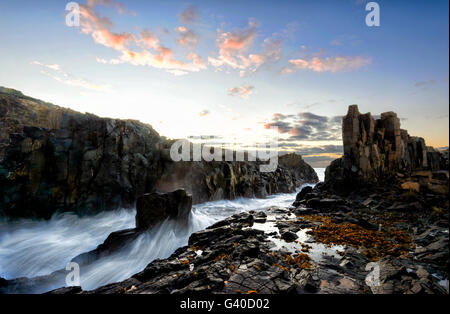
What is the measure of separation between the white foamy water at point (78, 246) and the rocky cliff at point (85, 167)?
7.14ft

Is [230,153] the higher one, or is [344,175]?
[230,153]

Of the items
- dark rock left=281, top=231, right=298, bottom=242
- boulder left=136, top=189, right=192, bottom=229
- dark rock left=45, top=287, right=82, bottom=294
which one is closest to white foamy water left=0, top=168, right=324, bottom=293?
boulder left=136, top=189, right=192, bottom=229

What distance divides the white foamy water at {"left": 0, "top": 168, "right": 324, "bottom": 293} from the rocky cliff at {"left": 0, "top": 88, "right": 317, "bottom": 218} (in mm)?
2177

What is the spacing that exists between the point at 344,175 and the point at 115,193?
3570cm

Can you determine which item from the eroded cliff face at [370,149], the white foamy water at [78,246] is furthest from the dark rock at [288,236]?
the eroded cliff face at [370,149]

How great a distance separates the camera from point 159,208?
15125 mm

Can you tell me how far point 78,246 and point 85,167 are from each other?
34.7ft

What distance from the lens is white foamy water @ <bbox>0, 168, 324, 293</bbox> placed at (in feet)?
36.5

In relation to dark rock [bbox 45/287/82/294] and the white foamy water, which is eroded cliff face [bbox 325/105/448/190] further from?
dark rock [bbox 45/287/82/294]

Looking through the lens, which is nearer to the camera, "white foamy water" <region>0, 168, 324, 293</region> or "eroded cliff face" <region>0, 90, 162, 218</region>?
"white foamy water" <region>0, 168, 324, 293</region>

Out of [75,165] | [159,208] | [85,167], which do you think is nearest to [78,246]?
[159,208]
